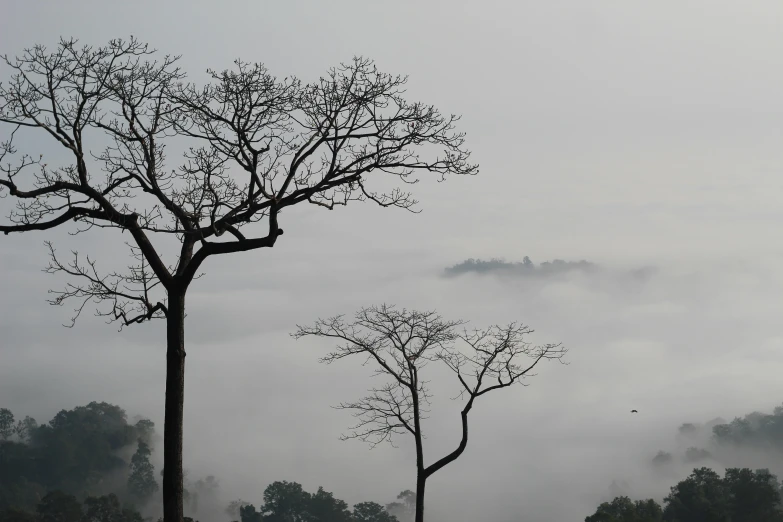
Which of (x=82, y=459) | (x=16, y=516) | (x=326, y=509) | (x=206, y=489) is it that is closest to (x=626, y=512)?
(x=326, y=509)

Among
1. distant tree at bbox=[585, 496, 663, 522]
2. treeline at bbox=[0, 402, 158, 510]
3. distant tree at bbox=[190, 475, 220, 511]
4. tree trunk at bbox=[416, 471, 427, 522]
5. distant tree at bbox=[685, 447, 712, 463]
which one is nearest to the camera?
tree trunk at bbox=[416, 471, 427, 522]

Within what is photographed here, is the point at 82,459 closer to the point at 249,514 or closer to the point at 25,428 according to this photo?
the point at 25,428

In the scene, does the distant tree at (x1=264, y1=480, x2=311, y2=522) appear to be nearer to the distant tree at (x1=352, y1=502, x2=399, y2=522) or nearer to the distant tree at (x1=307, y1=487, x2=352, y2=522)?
the distant tree at (x1=307, y1=487, x2=352, y2=522)

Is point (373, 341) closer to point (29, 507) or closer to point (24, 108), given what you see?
point (24, 108)

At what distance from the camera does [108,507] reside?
56.3 m

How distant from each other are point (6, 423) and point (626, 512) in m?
90.1

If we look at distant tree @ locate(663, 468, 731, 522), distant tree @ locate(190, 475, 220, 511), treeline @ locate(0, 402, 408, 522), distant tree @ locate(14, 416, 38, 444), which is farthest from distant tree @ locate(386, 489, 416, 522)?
distant tree @ locate(663, 468, 731, 522)

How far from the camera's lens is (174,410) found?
8.75 metres

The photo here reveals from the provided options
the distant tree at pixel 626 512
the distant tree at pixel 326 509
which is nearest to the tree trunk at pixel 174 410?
the distant tree at pixel 626 512

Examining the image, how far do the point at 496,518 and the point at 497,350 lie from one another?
136005mm

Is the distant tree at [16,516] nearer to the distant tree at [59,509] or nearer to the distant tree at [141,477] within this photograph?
the distant tree at [59,509]

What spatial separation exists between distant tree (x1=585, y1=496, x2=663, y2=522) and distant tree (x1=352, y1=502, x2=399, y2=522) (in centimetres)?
2844

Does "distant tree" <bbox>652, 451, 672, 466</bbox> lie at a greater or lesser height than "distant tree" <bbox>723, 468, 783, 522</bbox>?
greater

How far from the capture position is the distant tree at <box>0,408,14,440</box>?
101 m
